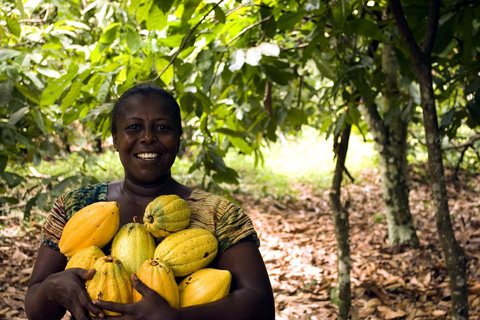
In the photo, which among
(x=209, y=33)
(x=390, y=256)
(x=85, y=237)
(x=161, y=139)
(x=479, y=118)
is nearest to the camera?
(x=85, y=237)

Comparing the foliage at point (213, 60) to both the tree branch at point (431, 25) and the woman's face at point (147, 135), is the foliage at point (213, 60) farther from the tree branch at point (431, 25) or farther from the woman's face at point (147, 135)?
the woman's face at point (147, 135)

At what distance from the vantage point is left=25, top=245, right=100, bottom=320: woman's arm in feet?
3.73

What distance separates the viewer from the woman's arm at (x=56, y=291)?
1137mm

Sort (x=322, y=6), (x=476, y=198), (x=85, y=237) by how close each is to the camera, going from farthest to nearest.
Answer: (x=476, y=198) → (x=322, y=6) → (x=85, y=237)

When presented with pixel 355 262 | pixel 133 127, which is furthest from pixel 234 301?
pixel 355 262

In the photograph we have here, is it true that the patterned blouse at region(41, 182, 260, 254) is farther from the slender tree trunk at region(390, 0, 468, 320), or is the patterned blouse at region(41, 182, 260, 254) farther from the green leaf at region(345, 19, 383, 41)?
the green leaf at region(345, 19, 383, 41)

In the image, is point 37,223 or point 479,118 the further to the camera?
point 37,223

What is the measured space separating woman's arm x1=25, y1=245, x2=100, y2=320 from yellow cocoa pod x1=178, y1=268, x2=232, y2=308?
209 millimetres

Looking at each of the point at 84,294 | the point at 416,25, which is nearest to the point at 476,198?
the point at 416,25

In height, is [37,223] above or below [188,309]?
below

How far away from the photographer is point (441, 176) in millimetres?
1872

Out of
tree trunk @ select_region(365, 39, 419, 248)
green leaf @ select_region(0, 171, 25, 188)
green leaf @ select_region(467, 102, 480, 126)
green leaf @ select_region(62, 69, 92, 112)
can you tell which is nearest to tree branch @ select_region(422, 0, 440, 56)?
green leaf @ select_region(467, 102, 480, 126)

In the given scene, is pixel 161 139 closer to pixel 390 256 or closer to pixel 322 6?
pixel 322 6

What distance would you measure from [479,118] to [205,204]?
47.7 inches
